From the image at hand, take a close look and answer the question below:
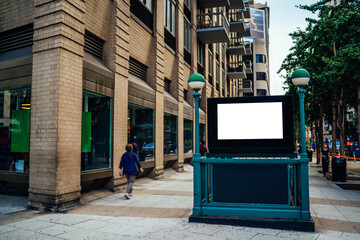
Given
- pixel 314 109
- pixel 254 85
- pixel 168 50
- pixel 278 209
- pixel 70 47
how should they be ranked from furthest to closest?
pixel 254 85 → pixel 314 109 → pixel 168 50 → pixel 70 47 → pixel 278 209

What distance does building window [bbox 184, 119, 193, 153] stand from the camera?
18.0 meters

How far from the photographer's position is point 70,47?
7.77m

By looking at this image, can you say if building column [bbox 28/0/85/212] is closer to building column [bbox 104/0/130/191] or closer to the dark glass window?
building column [bbox 104/0/130/191]

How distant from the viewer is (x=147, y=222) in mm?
6160

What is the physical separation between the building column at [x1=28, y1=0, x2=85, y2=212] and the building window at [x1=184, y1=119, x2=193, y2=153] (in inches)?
411

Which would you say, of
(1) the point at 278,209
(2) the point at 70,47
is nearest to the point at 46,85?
(2) the point at 70,47

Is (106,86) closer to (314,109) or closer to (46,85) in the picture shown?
(46,85)

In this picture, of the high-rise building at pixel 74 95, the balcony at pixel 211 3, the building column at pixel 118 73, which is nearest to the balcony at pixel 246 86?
the balcony at pixel 211 3

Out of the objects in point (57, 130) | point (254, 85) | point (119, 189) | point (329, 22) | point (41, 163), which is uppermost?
point (254, 85)

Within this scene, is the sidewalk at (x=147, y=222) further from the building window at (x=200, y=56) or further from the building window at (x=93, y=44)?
the building window at (x=200, y=56)

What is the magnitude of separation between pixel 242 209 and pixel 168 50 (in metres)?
11.1

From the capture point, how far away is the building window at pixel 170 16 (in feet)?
51.5

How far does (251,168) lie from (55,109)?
4897 millimetres

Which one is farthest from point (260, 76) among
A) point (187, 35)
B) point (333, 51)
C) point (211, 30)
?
point (333, 51)
